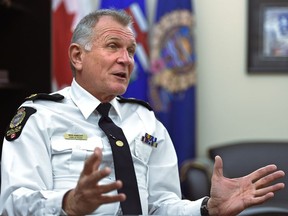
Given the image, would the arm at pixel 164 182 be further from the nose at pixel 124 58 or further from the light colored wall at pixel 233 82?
the light colored wall at pixel 233 82

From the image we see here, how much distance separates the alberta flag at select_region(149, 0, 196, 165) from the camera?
14.2 ft

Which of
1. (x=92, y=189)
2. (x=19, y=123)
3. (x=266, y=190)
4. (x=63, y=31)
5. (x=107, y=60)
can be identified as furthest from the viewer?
(x=63, y=31)

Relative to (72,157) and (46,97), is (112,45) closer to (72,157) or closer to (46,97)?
(46,97)

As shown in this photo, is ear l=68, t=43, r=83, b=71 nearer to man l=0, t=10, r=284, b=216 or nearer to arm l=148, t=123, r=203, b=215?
man l=0, t=10, r=284, b=216

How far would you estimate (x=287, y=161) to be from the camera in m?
3.70

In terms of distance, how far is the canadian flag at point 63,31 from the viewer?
4324mm

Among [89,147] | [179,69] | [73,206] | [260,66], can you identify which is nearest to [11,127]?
[89,147]

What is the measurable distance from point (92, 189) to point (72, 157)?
51cm

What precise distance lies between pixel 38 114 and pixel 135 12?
8.38ft

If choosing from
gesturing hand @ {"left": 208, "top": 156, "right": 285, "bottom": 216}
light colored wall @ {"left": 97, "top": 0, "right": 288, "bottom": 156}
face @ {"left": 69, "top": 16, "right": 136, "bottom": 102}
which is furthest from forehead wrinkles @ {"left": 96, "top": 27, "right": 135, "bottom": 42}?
light colored wall @ {"left": 97, "top": 0, "right": 288, "bottom": 156}

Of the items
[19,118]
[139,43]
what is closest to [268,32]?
[139,43]

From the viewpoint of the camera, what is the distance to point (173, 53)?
4.34 metres

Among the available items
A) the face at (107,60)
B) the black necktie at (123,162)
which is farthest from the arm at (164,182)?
the face at (107,60)

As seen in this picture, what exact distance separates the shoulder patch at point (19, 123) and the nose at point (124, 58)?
1.15 ft
